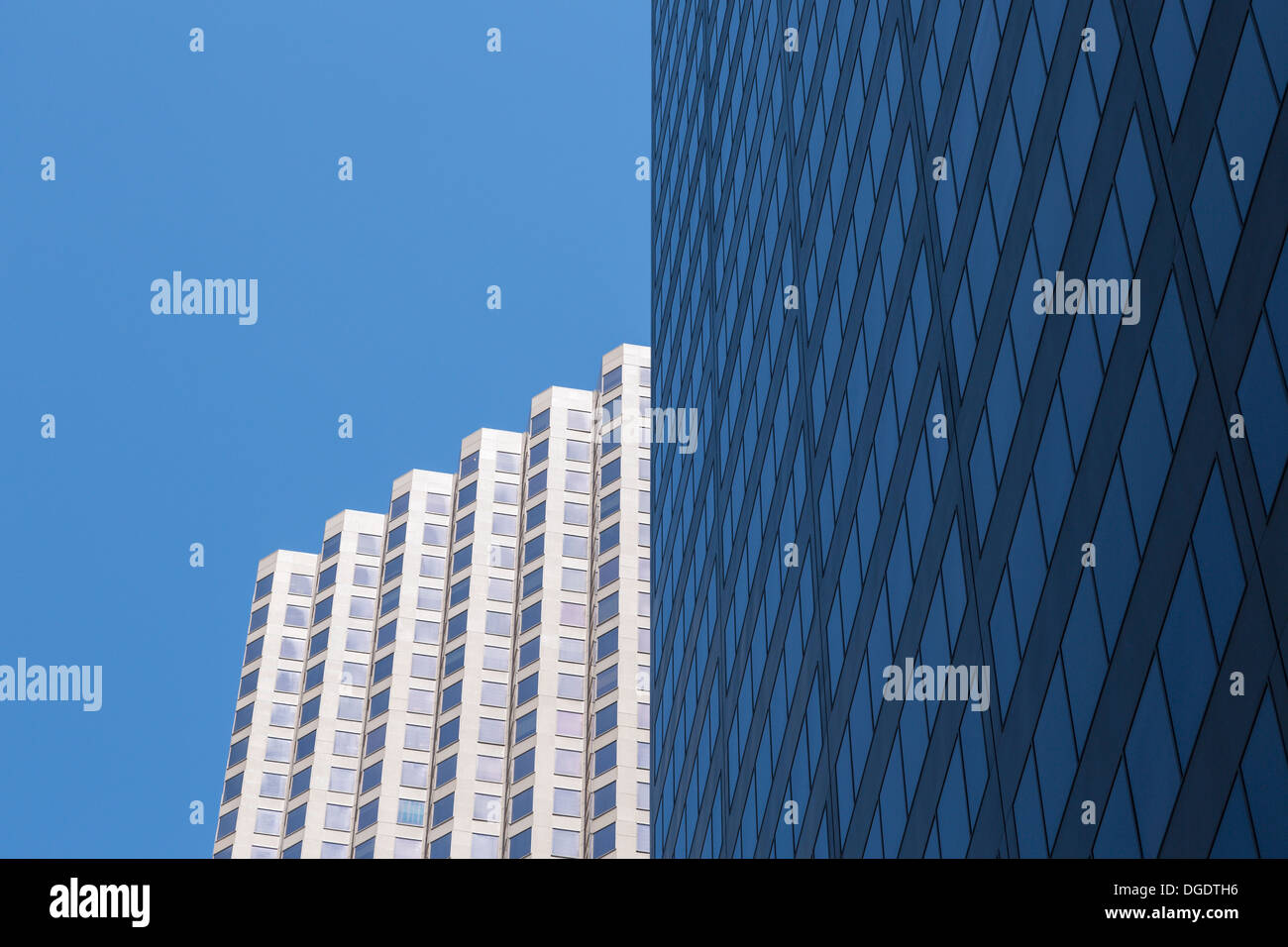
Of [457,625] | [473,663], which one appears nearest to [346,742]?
[473,663]

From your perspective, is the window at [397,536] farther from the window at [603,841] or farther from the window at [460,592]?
the window at [603,841]

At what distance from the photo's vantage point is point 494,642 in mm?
132875

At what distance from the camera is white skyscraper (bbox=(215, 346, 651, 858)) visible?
119 m

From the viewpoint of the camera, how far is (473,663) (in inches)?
5138

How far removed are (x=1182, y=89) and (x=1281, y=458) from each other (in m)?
8.78

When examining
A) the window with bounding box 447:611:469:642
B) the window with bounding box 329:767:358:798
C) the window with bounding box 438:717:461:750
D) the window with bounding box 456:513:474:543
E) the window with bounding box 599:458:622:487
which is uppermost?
the window with bounding box 599:458:622:487

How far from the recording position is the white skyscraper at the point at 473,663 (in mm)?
119000

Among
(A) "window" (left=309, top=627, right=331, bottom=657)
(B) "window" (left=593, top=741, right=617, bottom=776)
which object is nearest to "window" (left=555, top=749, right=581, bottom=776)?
(B) "window" (left=593, top=741, right=617, bottom=776)

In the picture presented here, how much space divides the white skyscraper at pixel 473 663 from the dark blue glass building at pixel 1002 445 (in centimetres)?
4507

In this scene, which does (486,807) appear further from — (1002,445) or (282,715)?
(1002,445)

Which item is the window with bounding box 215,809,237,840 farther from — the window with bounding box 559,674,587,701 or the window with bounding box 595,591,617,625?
the window with bounding box 595,591,617,625

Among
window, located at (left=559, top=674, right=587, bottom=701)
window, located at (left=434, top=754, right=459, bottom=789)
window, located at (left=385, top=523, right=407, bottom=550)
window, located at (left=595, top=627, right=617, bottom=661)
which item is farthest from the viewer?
window, located at (left=385, top=523, right=407, bottom=550)

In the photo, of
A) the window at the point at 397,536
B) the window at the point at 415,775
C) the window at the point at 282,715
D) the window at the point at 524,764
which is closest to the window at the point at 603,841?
the window at the point at 524,764

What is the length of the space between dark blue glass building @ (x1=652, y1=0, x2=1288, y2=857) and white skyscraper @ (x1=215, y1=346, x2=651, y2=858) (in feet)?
148
